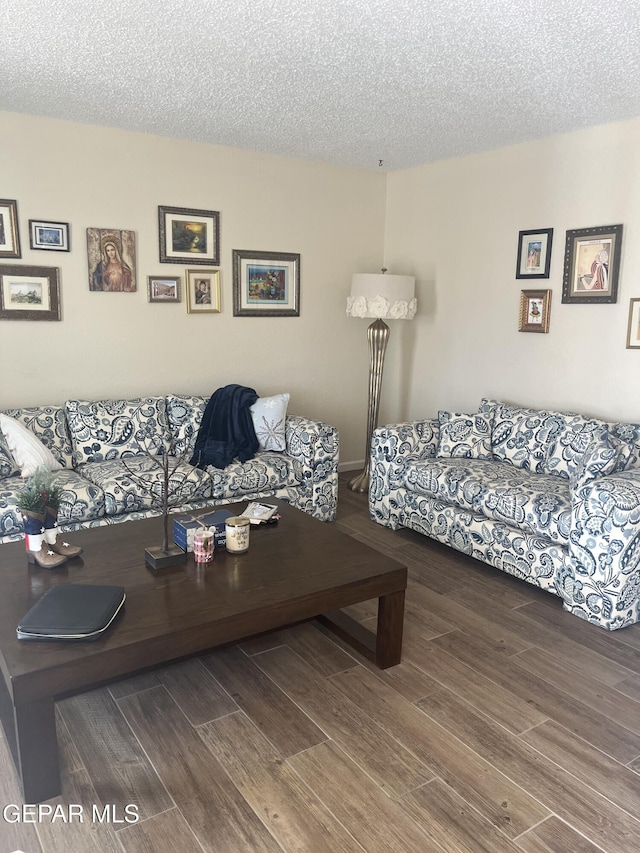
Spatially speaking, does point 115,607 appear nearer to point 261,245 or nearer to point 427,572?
point 427,572

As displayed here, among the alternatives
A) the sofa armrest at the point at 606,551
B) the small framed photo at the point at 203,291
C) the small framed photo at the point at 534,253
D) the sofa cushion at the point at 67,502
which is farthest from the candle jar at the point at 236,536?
the small framed photo at the point at 534,253

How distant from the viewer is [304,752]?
2.19 meters

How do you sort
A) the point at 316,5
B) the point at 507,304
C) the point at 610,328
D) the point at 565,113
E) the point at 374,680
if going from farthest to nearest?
the point at 507,304 < the point at 610,328 < the point at 565,113 < the point at 374,680 < the point at 316,5

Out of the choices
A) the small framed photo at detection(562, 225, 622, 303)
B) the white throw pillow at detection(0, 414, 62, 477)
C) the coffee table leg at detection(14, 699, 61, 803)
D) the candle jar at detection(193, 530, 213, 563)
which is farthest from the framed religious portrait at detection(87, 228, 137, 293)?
the coffee table leg at detection(14, 699, 61, 803)

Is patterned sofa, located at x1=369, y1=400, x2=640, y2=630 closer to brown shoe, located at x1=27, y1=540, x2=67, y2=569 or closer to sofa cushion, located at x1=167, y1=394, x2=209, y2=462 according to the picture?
sofa cushion, located at x1=167, y1=394, x2=209, y2=462

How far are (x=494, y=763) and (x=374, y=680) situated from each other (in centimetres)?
59

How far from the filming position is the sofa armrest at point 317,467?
4270mm

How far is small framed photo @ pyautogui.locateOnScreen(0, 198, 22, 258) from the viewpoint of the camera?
3.90 m

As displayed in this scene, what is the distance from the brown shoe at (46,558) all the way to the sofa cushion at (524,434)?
270cm

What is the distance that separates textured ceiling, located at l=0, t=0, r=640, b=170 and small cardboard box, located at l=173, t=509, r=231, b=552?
1.99m

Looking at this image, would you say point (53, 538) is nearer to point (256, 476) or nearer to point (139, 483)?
point (139, 483)

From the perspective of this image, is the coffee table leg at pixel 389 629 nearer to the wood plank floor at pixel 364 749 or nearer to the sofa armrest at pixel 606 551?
the wood plank floor at pixel 364 749

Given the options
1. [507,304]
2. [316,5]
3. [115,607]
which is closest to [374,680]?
[115,607]

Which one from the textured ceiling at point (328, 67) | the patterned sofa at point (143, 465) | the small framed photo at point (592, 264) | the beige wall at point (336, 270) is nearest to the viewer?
the textured ceiling at point (328, 67)
